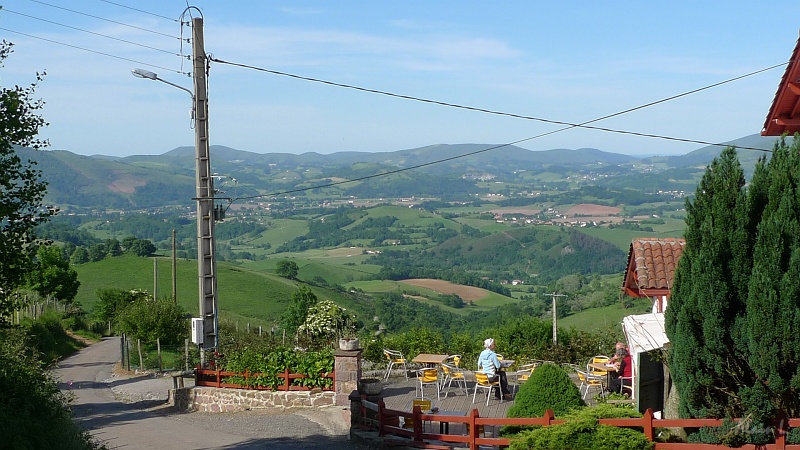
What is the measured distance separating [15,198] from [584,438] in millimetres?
8866

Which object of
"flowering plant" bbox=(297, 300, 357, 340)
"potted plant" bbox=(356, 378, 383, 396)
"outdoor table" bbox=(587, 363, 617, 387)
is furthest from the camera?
"flowering plant" bbox=(297, 300, 357, 340)

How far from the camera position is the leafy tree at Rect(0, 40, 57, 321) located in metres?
12.2

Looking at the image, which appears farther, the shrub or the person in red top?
the person in red top

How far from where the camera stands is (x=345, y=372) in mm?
14195

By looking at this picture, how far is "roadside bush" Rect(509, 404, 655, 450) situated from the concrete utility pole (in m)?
9.00

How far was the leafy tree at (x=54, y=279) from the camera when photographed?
44.5m

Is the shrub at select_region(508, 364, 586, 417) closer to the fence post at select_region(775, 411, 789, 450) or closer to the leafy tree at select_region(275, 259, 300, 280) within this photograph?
the fence post at select_region(775, 411, 789, 450)

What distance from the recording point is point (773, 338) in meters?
7.73

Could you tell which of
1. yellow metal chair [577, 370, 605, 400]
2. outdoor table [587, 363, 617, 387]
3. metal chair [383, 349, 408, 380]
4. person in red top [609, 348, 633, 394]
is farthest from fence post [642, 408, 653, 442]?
metal chair [383, 349, 408, 380]

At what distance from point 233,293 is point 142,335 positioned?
42.6 m

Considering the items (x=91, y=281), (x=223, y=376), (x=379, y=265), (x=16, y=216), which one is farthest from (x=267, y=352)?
(x=379, y=265)

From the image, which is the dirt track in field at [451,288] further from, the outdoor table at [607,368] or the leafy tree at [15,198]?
the leafy tree at [15,198]

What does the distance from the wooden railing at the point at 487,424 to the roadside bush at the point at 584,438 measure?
137 mm

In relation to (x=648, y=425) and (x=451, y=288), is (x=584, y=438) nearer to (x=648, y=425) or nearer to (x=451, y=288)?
(x=648, y=425)
